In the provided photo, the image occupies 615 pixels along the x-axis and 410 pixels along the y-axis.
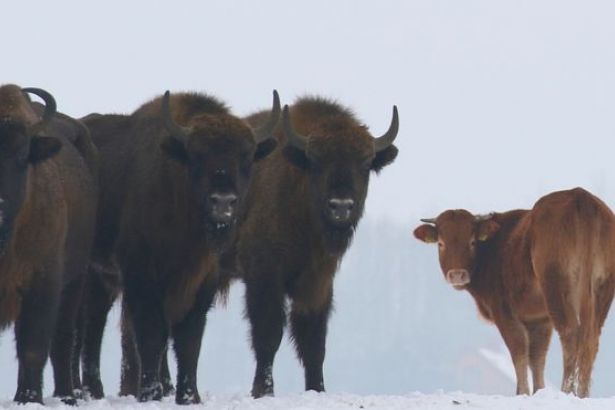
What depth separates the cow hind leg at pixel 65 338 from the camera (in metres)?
14.5

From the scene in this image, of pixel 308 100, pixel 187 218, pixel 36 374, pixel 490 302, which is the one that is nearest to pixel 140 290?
pixel 187 218

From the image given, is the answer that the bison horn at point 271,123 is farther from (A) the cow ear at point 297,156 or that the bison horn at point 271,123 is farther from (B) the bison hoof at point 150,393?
(B) the bison hoof at point 150,393

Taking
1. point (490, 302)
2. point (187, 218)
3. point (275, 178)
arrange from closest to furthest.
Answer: point (187, 218) → point (275, 178) → point (490, 302)

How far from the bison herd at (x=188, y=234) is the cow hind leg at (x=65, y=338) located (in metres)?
0.01

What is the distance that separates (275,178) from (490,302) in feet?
14.8

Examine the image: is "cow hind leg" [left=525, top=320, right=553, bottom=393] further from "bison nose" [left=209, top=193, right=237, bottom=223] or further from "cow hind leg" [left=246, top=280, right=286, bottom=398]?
"bison nose" [left=209, top=193, right=237, bottom=223]

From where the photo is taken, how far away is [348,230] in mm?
14672

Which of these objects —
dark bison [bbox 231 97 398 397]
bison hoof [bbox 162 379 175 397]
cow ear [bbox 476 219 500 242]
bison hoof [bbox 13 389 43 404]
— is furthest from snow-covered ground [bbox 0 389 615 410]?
cow ear [bbox 476 219 500 242]

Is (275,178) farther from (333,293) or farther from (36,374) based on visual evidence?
(36,374)

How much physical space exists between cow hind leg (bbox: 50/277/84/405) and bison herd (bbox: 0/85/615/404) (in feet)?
0.05

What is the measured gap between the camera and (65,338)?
1462 centimetres

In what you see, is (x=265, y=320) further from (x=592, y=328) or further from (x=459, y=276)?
(x=459, y=276)

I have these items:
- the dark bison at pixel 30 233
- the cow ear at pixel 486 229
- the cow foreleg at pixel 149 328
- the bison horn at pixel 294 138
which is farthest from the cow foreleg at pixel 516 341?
the dark bison at pixel 30 233

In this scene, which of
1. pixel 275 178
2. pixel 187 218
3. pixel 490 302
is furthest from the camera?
pixel 490 302
